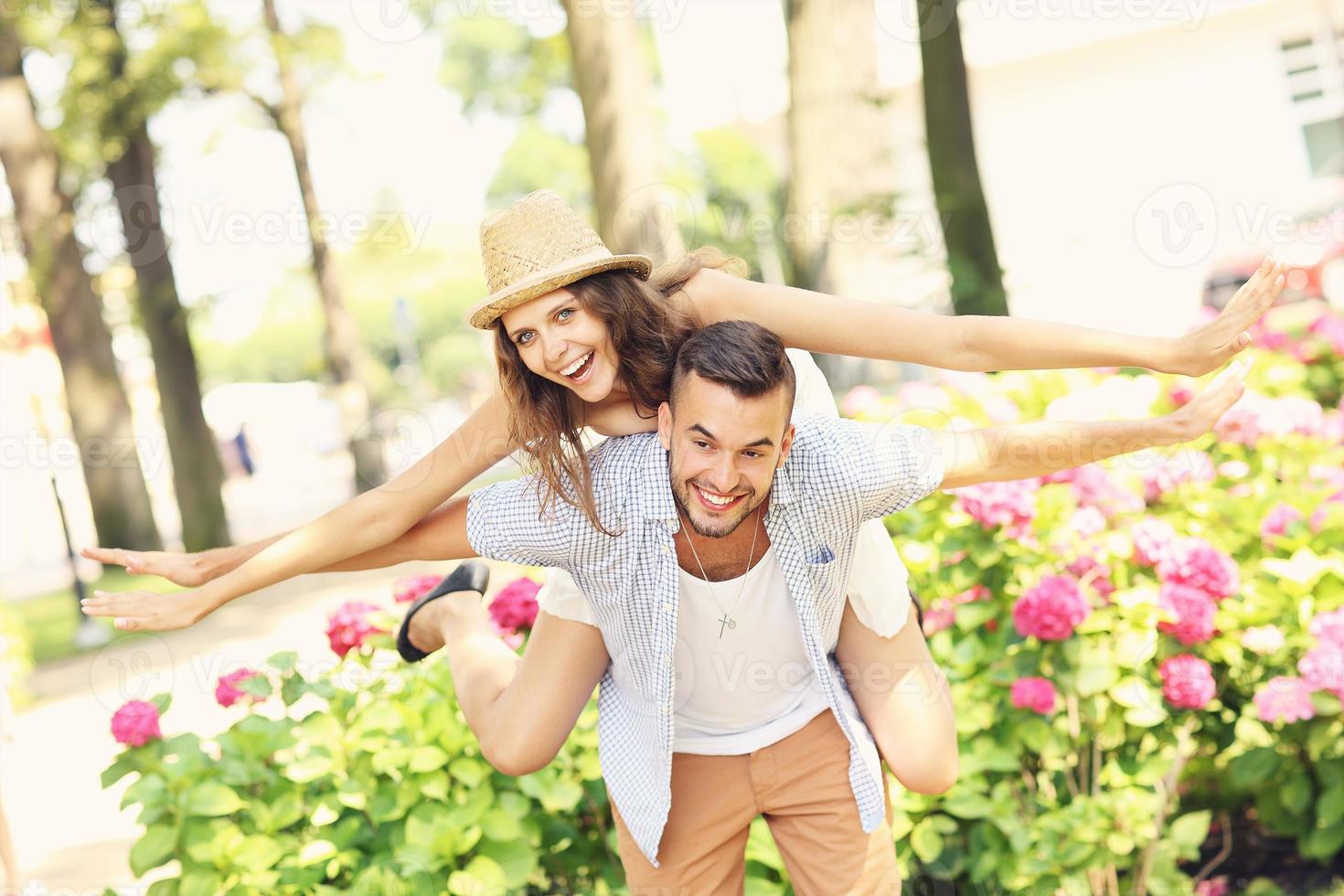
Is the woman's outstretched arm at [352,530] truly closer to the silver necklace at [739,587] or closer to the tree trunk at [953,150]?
the silver necklace at [739,587]

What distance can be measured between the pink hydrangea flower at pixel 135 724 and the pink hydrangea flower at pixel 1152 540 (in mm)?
2665

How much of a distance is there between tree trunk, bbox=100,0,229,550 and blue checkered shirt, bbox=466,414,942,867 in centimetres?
1108

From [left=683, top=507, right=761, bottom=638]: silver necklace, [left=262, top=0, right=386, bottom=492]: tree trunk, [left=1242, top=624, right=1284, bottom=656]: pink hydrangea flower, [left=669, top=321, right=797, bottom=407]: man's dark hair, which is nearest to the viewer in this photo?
[left=669, top=321, right=797, bottom=407]: man's dark hair

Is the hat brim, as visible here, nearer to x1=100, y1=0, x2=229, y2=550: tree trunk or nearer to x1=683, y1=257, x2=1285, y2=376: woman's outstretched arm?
x1=683, y1=257, x2=1285, y2=376: woman's outstretched arm

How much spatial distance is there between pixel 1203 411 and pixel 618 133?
6290mm

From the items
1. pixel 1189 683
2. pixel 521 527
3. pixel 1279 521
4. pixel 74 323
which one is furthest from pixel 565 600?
pixel 74 323

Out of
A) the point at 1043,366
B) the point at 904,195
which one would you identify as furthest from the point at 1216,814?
the point at 904,195

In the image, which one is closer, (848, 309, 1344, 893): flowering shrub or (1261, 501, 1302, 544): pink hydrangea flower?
(848, 309, 1344, 893): flowering shrub

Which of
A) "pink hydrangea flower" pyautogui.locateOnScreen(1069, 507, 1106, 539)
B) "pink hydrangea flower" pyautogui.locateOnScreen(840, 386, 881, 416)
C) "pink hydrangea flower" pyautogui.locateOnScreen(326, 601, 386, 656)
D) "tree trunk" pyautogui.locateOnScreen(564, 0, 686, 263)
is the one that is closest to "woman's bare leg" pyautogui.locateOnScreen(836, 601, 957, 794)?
"pink hydrangea flower" pyautogui.locateOnScreen(1069, 507, 1106, 539)

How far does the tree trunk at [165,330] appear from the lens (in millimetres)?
12891

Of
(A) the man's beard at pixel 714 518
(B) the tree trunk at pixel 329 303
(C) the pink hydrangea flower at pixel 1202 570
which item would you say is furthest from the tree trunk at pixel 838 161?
(B) the tree trunk at pixel 329 303

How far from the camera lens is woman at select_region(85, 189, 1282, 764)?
2.85m

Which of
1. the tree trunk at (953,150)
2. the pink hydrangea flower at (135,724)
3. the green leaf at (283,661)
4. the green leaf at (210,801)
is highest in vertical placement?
the tree trunk at (953,150)

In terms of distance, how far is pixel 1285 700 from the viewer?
3195mm
